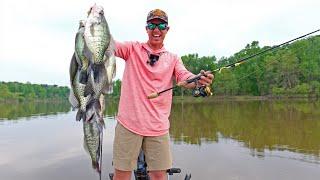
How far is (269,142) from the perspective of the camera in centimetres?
1549

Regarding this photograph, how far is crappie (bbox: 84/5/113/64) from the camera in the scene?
A: 3502 mm

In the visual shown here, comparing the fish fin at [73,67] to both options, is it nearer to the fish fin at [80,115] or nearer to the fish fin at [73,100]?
the fish fin at [73,100]

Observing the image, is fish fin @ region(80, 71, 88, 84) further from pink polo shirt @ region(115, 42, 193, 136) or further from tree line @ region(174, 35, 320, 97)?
tree line @ region(174, 35, 320, 97)

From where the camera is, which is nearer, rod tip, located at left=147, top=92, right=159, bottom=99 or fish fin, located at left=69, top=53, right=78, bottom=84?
fish fin, located at left=69, top=53, right=78, bottom=84

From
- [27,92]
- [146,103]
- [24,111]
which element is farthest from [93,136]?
[27,92]

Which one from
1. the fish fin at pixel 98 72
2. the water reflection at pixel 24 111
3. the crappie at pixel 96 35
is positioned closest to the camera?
the crappie at pixel 96 35

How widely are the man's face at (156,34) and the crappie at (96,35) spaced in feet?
3.03

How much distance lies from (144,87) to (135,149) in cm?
71

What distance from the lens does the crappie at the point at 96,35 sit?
138 inches

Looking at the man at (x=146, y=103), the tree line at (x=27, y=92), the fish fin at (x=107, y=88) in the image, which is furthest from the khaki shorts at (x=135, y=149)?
the tree line at (x=27, y=92)

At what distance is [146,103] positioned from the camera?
173 inches

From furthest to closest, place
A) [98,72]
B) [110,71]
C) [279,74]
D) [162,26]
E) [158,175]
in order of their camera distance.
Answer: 1. [279,74]
2. [158,175]
3. [162,26]
4. [110,71]
5. [98,72]

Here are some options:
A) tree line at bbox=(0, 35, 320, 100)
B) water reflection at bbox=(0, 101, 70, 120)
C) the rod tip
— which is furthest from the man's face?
tree line at bbox=(0, 35, 320, 100)

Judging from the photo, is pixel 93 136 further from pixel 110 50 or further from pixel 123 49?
pixel 123 49
